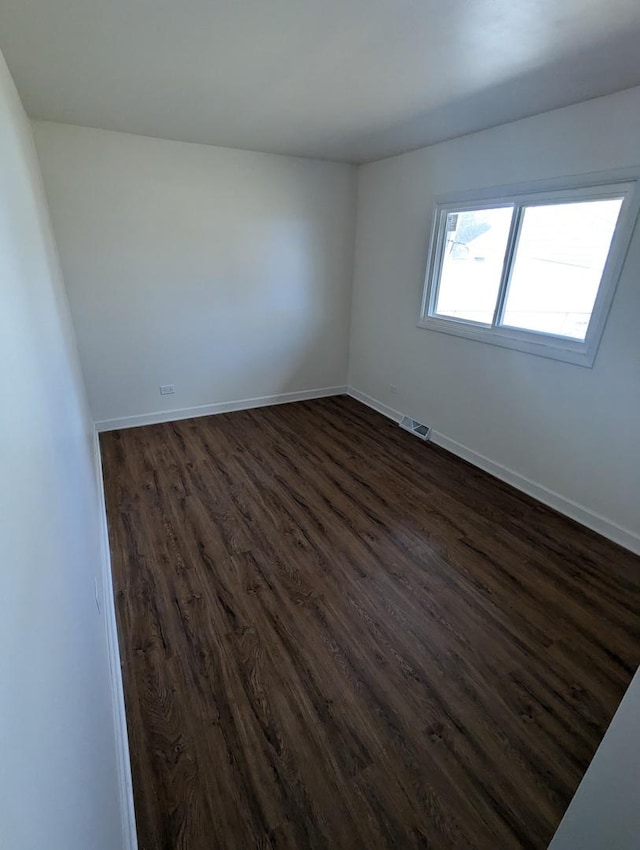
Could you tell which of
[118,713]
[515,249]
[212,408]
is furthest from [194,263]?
[118,713]

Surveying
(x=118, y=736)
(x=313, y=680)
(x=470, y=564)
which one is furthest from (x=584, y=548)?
(x=118, y=736)

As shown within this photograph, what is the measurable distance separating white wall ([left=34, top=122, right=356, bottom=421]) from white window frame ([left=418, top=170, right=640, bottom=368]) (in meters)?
1.27

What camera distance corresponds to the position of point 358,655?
5.91 ft

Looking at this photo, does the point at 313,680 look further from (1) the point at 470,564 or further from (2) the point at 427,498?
(2) the point at 427,498

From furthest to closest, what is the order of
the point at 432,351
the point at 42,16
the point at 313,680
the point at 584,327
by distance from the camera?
the point at 432,351, the point at 584,327, the point at 313,680, the point at 42,16

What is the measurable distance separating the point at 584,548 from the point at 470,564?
0.78 metres

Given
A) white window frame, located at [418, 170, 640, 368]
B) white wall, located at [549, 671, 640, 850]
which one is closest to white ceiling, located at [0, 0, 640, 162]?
white window frame, located at [418, 170, 640, 368]

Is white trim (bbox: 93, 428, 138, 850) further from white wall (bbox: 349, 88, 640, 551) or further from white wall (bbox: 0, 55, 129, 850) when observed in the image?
white wall (bbox: 349, 88, 640, 551)

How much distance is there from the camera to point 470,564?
7.75ft

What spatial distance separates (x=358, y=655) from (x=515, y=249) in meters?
2.82

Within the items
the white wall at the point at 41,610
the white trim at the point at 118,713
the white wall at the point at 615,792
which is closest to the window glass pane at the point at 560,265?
the white wall at the point at 615,792

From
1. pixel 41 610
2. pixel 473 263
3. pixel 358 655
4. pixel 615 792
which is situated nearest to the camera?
pixel 41 610

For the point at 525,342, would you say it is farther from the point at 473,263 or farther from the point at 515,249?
the point at 473,263

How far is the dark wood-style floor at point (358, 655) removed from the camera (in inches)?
51.6
